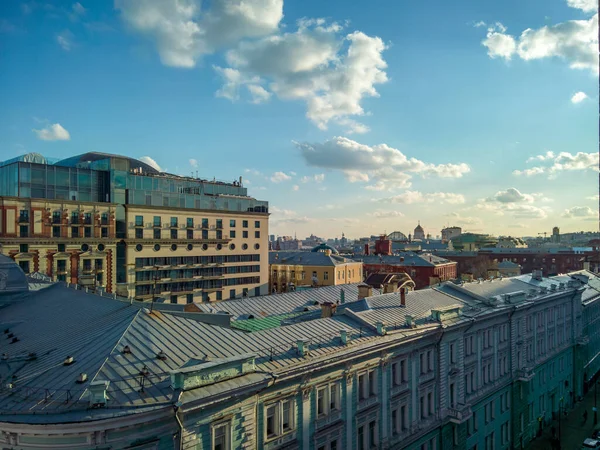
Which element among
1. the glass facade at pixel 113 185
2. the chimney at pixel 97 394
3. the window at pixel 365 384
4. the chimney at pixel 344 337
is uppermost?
the glass facade at pixel 113 185

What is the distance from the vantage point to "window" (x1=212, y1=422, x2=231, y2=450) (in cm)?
1775

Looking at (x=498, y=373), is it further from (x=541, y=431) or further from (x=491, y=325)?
(x=541, y=431)

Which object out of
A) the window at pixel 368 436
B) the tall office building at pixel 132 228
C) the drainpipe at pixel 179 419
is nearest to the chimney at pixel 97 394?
the drainpipe at pixel 179 419

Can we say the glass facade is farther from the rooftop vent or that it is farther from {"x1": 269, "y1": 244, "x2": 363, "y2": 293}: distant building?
the rooftop vent

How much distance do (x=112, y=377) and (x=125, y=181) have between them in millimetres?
61172

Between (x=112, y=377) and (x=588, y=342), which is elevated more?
(x=112, y=377)

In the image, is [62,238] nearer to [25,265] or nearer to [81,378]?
[25,265]

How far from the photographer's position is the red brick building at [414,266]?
344 feet

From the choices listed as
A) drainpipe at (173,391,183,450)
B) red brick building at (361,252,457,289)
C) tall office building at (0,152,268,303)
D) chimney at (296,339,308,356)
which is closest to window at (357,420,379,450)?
chimney at (296,339,308,356)

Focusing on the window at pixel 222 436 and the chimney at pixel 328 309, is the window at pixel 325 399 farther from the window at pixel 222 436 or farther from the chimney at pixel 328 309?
the chimney at pixel 328 309

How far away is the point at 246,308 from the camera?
3538 centimetres

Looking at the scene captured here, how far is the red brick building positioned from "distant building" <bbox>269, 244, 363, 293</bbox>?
380 inches

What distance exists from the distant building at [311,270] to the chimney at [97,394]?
72899 millimetres

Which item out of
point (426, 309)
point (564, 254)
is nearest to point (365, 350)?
point (426, 309)
